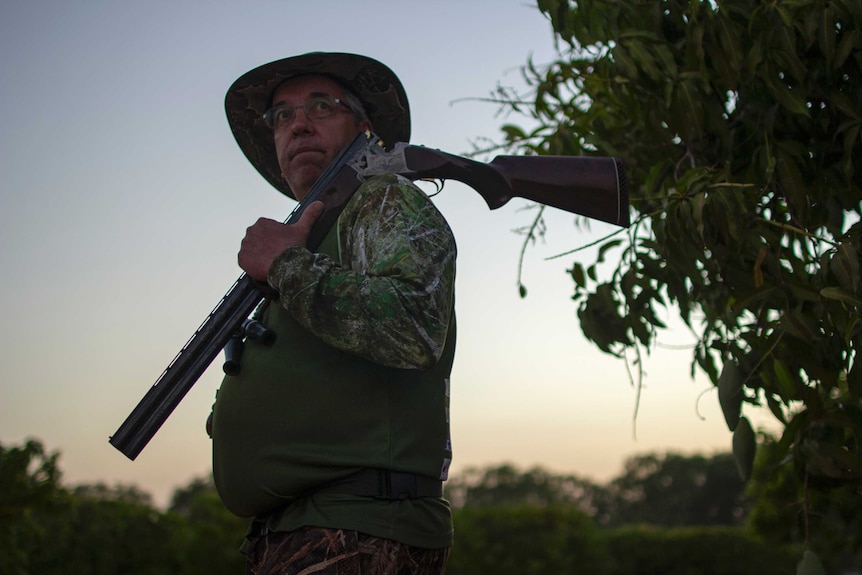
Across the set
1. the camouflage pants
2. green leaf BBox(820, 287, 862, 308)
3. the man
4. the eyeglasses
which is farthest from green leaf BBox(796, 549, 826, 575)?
the eyeglasses

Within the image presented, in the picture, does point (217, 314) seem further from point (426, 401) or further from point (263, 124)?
point (263, 124)

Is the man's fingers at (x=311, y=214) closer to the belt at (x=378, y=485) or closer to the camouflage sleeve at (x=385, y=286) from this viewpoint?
the camouflage sleeve at (x=385, y=286)

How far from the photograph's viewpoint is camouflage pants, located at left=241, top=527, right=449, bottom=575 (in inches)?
73.5

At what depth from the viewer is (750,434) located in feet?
9.58

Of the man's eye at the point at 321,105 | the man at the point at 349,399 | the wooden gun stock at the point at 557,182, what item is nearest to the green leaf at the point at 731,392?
the wooden gun stock at the point at 557,182

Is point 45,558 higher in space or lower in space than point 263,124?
lower

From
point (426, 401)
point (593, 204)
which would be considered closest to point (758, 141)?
point (593, 204)

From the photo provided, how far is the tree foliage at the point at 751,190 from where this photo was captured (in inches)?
102

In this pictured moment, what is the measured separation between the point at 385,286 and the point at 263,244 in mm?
357

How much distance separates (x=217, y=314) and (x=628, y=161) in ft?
6.10

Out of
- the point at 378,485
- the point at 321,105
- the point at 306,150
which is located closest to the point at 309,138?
the point at 306,150

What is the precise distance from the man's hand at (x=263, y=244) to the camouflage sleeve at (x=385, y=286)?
0.05 m

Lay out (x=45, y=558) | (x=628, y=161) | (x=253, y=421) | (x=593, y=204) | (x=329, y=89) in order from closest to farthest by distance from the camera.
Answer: (x=253, y=421) < (x=593, y=204) < (x=329, y=89) < (x=628, y=161) < (x=45, y=558)

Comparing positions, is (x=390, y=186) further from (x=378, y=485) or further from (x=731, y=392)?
(x=731, y=392)
